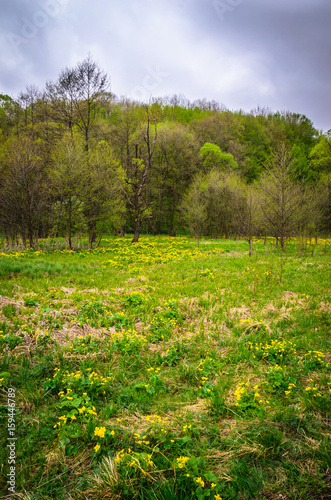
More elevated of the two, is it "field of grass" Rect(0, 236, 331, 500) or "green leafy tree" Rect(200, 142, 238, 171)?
"green leafy tree" Rect(200, 142, 238, 171)

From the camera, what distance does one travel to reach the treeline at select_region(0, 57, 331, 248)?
1516cm

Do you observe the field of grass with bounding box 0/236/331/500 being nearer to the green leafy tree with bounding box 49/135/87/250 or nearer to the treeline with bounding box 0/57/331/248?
the green leafy tree with bounding box 49/135/87/250

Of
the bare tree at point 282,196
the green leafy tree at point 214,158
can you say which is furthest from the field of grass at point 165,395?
the green leafy tree at point 214,158

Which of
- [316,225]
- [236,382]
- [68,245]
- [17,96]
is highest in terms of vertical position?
[17,96]

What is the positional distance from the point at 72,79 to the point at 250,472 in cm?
2635

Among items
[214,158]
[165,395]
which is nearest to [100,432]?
[165,395]

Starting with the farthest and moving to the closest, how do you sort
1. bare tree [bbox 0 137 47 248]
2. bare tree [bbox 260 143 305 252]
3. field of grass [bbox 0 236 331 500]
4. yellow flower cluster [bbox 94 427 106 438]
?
1. bare tree [bbox 0 137 47 248]
2. bare tree [bbox 260 143 305 252]
3. yellow flower cluster [bbox 94 427 106 438]
4. field of grass [bbox 0 236 331 500]

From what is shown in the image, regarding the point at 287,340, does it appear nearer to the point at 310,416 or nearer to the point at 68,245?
the point at 310,416

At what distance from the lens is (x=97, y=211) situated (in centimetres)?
1752

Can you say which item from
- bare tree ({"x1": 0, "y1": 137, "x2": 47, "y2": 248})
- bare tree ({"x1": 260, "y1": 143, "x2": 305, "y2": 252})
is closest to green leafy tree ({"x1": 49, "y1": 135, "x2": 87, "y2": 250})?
bare tree ({"x1": 0, "y1": 137, "x2": 47, "y2": 248})

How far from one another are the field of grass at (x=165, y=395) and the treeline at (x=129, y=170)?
10619 millimetres

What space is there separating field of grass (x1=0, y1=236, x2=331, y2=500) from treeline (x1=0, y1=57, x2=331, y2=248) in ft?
34.8

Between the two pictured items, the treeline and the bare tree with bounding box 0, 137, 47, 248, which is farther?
the treeline

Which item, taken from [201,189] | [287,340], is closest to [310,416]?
[287,340]
